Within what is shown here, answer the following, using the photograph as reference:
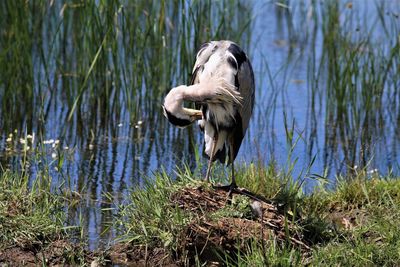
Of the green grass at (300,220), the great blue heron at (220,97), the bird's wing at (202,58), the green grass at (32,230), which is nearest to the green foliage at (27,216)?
the green grass at (32,230)

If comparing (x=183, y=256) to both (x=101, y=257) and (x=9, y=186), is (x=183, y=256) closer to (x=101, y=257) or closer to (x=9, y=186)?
(x=101, y=257)

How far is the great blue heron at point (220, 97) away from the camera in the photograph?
19.0ft

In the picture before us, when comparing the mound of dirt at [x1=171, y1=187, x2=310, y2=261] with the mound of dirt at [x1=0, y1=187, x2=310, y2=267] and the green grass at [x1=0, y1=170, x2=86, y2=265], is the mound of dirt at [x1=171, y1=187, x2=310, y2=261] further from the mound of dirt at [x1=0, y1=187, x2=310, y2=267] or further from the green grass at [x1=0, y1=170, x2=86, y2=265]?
the green grass at [x1=0, y1=170, x2=86, y2=265]

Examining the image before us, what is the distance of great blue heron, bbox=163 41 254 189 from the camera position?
5793 millimetres

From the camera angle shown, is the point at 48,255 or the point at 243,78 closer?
the point at 48,255

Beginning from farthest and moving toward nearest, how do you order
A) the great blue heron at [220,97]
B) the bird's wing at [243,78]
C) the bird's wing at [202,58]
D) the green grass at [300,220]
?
the bird's wing at [202,58], the bird's wing at [243,78], the great blue heron at [220,97], the green grass at [300,220]

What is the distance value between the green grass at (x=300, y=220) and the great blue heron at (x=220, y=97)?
327 mm

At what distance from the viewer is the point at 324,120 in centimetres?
878

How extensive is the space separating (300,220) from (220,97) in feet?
3.05

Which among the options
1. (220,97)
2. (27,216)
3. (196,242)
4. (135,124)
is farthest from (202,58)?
(135,124)

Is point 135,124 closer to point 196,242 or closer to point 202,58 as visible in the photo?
point 202,58

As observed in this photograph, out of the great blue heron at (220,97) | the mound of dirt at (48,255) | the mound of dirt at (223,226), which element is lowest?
the mound of dirt at (48,255)

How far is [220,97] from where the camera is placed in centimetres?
586

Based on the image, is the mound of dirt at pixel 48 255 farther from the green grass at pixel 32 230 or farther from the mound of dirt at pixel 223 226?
the mound of dirt at pixel 223 226
